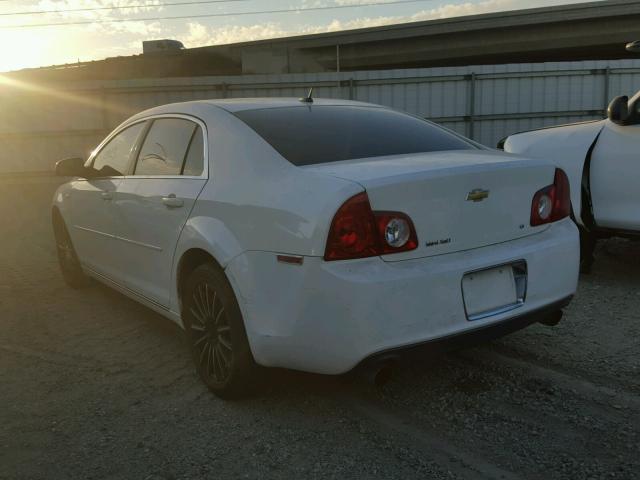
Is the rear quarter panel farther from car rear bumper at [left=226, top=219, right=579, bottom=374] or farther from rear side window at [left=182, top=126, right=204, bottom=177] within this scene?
rear side window at [left=182, top=126, right=204, bottom=177]

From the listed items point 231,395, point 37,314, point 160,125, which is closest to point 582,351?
point 231,395

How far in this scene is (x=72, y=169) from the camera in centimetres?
466

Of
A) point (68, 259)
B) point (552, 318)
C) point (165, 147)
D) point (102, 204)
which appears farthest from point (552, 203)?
point (68, 259)

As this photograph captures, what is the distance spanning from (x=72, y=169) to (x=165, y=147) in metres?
1.32

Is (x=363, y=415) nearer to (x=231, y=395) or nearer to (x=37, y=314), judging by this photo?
(x=231, y=395)

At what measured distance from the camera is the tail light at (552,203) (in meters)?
3.00

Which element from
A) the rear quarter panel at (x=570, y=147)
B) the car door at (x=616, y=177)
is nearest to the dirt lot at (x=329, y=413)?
the car door at (x=616, y=177)

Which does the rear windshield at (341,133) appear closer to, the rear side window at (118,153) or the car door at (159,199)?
the car door at (159,199)

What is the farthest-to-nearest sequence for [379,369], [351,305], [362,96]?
[362,96], [379,369], [351,305]

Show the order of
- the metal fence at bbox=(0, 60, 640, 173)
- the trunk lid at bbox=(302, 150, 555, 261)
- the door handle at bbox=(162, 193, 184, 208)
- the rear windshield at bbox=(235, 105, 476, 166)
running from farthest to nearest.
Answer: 1. the metal fence at bbox=(0, 60, 640, 173)
2. the door handle at bbox=(162, 193, 184, 208)
3. the rear windshield at bbox=(235, 105, 476, 166)
4. the trunk lid at bbox=(302, 150, 555, 261)

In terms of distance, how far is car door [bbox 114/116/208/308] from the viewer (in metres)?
3.35

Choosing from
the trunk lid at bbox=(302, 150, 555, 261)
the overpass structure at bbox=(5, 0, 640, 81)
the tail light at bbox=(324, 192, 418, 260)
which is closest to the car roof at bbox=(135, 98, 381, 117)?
the trunk lid at bbox=(302, 150, 555, 261)

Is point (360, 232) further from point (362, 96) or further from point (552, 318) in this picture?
point (362, 96)

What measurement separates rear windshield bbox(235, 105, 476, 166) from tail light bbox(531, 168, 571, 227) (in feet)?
1.84
